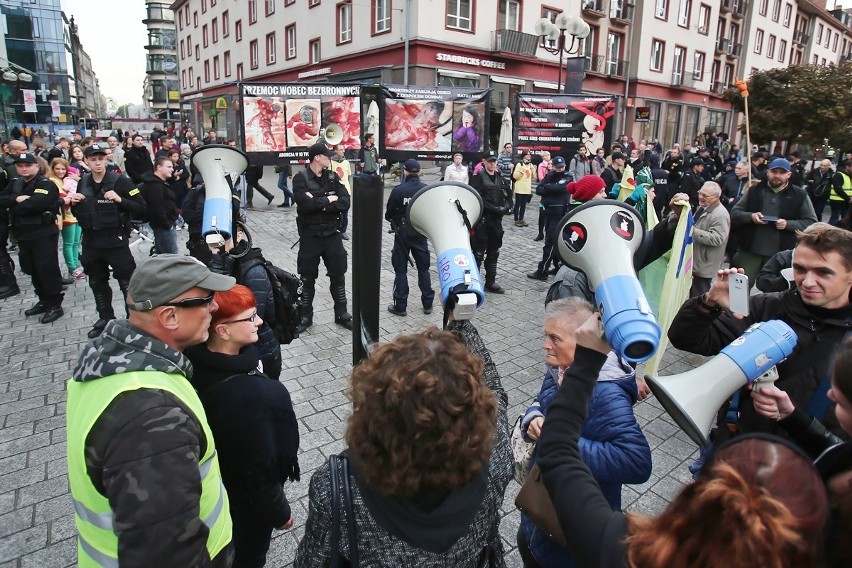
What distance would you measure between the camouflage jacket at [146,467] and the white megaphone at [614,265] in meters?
1.19

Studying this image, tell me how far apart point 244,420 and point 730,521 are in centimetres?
156

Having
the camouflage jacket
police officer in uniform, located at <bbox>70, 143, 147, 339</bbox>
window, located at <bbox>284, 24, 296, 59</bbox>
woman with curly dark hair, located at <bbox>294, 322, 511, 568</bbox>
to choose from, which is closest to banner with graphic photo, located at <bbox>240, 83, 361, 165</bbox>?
police officer in uniform, located at <bbox>70, 143, 147, 339</bbox>

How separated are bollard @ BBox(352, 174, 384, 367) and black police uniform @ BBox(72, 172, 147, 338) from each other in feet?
13.7

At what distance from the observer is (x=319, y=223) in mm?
5523

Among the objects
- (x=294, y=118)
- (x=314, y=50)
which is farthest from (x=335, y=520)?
(x=314, y=50)

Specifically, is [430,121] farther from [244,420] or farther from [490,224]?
[244,420]

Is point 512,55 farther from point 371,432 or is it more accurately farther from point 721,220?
point 371,432

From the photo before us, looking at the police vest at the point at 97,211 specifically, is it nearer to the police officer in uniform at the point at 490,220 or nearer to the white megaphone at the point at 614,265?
the police officer in uniform at the point at 490,220

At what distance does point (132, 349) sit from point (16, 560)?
2.00 metres

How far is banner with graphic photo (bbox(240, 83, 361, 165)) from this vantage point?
11703mm

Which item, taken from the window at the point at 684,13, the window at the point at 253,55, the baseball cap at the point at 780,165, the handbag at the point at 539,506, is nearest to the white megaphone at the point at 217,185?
the handbag at the point at 539,506

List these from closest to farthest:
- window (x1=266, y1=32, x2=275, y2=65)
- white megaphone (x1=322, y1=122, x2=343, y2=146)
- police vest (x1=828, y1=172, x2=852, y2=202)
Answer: police vest (x1=828, y1=172, x2=852, y2=202)
white megaphone (x1=322, y1=122, x2=343, y2=146)
window (x1=266, y1=32, x2=275, y2=65)

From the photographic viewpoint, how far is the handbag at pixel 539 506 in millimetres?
1604

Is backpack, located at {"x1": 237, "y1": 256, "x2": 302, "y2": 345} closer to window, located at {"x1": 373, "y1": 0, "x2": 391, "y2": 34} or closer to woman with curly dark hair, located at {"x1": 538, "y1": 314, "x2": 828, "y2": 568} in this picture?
woman with curly dark hair, located at {"x1": 538, "y1": 314, "x2": 828, "y2": 568}
